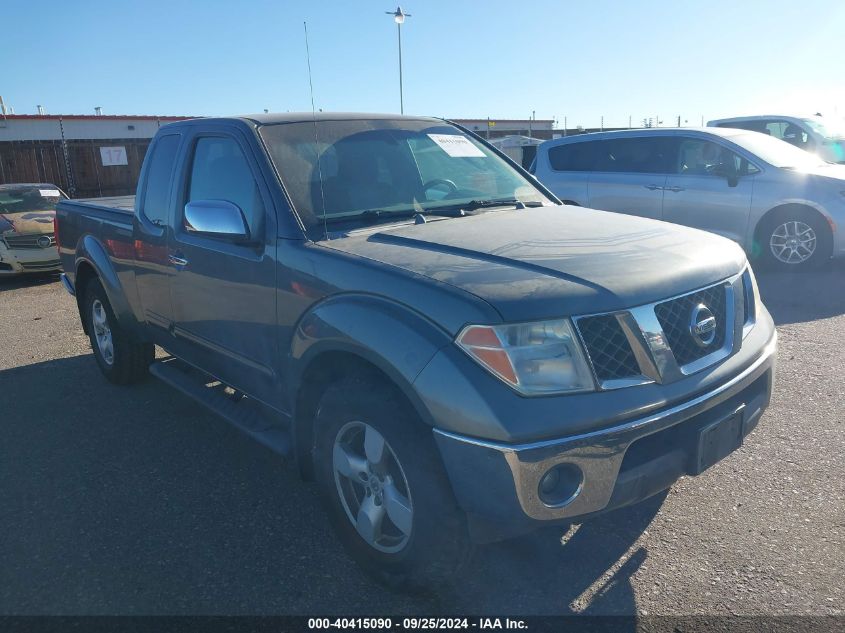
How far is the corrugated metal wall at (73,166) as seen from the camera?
22.0 metres

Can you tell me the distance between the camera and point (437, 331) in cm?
224

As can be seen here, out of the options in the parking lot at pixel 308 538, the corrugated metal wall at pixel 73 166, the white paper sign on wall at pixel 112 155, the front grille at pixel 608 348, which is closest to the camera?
the front grille at pixel 608 348

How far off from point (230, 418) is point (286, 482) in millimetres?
501

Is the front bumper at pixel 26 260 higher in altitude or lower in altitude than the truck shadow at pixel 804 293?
higher

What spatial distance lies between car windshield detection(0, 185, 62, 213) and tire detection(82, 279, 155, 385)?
289 inches

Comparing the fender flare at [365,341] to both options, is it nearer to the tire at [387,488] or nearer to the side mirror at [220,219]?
the tire at [387,488]

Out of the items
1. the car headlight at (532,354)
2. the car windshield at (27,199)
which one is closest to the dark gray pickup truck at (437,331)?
the car headlight at (532,354)

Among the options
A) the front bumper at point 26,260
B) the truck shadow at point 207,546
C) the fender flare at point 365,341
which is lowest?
the truck shadow at point 207,546

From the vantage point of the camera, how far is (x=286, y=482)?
3.63 metres

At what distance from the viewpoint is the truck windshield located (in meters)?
3.23

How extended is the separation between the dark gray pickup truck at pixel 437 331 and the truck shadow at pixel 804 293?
12.1 feet

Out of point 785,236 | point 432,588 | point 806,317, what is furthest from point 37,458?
point 785,236

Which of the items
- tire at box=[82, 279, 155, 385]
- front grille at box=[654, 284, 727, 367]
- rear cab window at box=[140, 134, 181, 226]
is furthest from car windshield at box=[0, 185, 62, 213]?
front grille at box=[654, 284, 727, 367]

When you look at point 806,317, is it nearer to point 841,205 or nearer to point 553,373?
point 841,205
